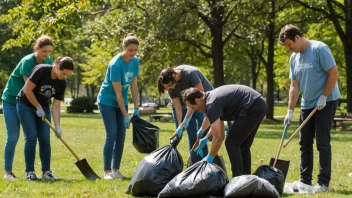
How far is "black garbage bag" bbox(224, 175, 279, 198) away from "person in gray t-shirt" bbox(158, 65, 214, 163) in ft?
3.91

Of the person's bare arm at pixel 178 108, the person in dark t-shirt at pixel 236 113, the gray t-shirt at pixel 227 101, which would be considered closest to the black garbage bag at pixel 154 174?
the person in dark t-shirt at pixel 236 113

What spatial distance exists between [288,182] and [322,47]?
5.81 feet

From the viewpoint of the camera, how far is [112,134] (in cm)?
732

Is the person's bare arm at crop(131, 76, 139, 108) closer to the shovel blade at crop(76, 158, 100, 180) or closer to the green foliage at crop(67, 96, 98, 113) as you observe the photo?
the shovel blade at crop(76, 158, 100, 180)

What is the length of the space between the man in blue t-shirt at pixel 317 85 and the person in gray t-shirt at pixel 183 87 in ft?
3.58

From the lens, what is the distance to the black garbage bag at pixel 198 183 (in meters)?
5.57

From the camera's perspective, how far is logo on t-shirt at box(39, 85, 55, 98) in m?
6.97

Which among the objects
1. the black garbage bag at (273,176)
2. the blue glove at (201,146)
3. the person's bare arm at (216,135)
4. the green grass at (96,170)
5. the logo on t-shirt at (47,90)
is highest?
the logo on t-shirt at (47,90)

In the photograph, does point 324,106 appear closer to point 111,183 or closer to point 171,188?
point 171,188

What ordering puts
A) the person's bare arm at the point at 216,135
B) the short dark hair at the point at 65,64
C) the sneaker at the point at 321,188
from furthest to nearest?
the short dark hair at the point at 65,64 → the sneaker at the point at 321,188 → the person's bare arm at the point at 216,135

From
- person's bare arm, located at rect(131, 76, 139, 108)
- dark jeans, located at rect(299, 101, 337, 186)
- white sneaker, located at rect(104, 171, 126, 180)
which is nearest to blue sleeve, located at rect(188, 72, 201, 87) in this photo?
person's bare arm, located at rect(131, 76, 139, 108)

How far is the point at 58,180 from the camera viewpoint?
708cm

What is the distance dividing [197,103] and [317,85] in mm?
1485

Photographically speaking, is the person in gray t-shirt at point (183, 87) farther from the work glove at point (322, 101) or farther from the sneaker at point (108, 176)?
the work glove at point (322, 101)
